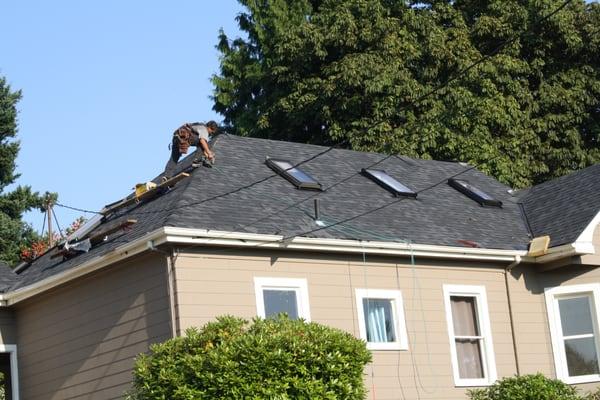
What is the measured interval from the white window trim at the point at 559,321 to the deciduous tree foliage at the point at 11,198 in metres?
19.2

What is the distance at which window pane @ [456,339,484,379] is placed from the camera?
19.2m

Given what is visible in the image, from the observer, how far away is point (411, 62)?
3344 centimetres

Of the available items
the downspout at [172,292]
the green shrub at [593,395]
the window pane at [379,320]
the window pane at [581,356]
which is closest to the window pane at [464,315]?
the window pane at [379,320]

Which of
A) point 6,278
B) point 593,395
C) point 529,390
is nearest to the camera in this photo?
point 529,390

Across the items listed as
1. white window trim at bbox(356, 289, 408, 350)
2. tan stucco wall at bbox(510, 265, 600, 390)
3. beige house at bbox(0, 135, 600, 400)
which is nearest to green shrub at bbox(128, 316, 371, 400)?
beige house at bbox(0, 135, 600, 400)

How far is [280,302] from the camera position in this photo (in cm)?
1716

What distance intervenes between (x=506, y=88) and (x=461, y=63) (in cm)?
159

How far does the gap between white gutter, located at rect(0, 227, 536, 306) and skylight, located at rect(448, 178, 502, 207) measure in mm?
2694

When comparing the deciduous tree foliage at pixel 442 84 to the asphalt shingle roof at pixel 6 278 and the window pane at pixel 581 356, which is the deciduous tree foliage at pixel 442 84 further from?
the asphalt shingle roof at pixel 6 278

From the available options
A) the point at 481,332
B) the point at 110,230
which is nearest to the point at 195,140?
the point at 110,230

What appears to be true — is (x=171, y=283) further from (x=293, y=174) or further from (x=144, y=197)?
(x=293, y=174)

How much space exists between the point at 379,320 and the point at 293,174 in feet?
11.4

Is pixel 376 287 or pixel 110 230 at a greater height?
pixel 110 230

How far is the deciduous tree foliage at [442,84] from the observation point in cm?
3167
